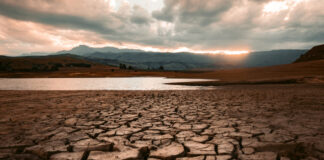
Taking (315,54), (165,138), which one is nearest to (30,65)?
(165,138)

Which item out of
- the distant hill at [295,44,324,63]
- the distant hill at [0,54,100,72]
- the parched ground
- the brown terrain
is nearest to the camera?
the parched ground

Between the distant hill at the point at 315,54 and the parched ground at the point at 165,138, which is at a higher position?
the distant hill at the point at 315,54

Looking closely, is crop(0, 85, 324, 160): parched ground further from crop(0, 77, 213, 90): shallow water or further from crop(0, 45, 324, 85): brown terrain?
crop(0, 45, 324, 85): brown terrain

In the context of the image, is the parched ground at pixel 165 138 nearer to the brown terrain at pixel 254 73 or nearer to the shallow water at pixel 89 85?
the shallow water at pixel 89 85

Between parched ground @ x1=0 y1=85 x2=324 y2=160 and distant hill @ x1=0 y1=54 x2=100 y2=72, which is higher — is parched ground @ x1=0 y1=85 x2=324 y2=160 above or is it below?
below

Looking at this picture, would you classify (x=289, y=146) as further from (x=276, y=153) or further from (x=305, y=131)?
(x=305, y=131)

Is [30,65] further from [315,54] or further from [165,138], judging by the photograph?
[315,54]

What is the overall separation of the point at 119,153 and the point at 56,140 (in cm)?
134

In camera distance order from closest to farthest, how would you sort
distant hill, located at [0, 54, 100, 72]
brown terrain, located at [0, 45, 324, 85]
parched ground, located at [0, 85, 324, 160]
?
parched ground, located at [0, 85, 324, 160]
brown terrain, located at [0, 45, 324, 85]
distant hill, located at [0, 54, 100, 72]

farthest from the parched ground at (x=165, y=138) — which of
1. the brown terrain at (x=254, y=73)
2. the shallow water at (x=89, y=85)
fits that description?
the brown terrain at (x=254, y=73)

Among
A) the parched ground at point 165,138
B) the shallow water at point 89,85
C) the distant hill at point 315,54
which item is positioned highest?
the distant hill at point 315,54

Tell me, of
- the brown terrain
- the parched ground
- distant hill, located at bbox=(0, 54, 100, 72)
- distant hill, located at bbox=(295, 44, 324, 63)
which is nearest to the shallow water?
the brown terrain

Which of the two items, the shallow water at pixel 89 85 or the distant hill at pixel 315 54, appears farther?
the distant hill at pixel 315 54

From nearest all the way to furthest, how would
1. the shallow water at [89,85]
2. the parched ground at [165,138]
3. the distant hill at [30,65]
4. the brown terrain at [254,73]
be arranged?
the parched ground at [165,138]
the shallow water at [89,85]
the brown terrain at [254,73]
the distant hill at [30,65]
